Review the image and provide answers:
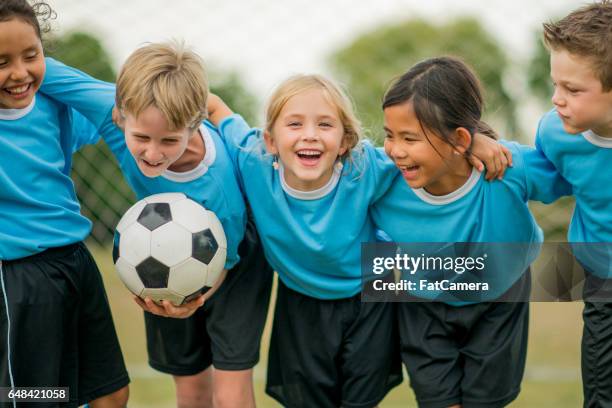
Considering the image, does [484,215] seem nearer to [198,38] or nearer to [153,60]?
[153,60]

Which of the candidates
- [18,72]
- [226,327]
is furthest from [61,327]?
[18,72]

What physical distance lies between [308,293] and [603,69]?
122cm

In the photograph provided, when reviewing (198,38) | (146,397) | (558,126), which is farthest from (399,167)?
(198,38)

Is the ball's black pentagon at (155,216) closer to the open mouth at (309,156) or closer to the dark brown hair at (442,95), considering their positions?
the open mouth at (309,156)

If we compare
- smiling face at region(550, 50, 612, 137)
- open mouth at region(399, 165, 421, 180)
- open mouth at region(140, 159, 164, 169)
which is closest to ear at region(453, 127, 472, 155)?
open mouth at region(399, 165, 421, 180)

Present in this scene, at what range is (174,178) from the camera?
2.84 metres

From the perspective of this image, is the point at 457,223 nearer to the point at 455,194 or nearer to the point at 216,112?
the point at 455,194

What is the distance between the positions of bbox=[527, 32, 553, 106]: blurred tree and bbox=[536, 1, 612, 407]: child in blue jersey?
125 inches

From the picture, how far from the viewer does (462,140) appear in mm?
2795

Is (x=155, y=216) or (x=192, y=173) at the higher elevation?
(x=192, y=173)

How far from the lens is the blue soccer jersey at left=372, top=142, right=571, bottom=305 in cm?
281

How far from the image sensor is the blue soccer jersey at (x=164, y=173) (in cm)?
282

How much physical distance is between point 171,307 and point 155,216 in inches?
11.9

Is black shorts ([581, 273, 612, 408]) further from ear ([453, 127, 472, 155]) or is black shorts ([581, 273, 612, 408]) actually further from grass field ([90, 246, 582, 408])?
grass field ([90, 246, 582, 408])
